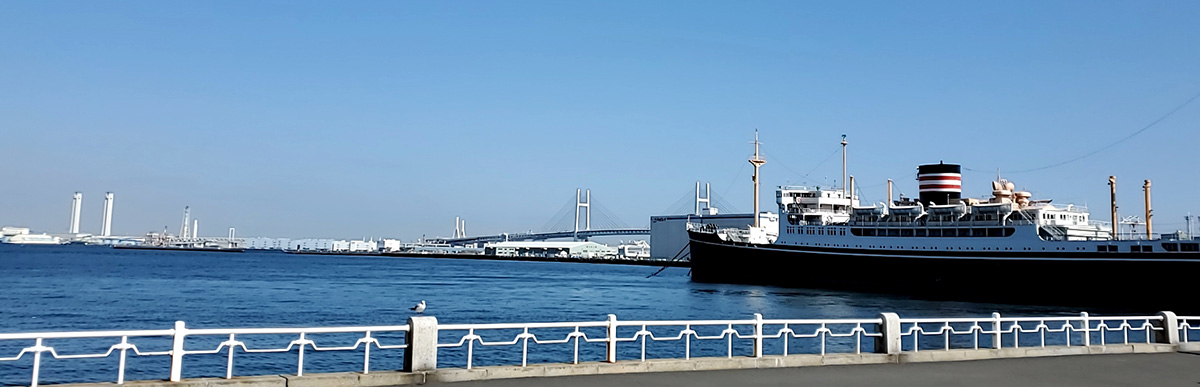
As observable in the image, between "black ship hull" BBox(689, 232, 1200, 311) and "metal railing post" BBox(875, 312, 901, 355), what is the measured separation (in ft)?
135

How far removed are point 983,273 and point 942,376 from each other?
47328mm

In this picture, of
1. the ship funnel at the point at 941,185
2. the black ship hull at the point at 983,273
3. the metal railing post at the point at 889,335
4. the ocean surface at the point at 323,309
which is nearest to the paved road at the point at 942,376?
the metal railing post at the point at 889,335

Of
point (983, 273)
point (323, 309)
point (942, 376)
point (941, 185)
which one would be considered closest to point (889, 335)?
point (942, 376)

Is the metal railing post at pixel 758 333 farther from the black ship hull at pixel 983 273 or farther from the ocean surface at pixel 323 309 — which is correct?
Answer: the black ship hull at pixel 983 273

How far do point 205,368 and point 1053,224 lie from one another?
50.7 metres

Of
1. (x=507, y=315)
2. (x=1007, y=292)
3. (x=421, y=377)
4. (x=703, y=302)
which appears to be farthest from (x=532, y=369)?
(x=1007, y=292)

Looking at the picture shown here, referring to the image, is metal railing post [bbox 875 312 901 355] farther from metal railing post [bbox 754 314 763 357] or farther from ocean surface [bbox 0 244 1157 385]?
ocean surface [bbox 0 244 1157 385]

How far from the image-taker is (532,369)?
11.8 meters

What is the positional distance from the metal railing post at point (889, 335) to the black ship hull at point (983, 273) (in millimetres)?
41179

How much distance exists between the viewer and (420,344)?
1129 centimetres

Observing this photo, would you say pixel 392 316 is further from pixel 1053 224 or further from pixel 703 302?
pixel 1053 224

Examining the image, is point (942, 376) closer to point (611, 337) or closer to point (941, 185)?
point (611, 337)

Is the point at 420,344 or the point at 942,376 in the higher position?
the point at 420,344

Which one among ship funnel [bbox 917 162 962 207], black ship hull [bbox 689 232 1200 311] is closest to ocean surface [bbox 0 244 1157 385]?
black ship hull [bbox 689 232 1200 311]
